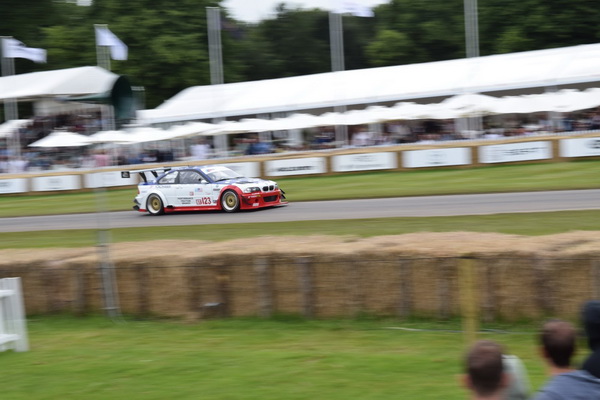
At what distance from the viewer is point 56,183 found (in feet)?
115

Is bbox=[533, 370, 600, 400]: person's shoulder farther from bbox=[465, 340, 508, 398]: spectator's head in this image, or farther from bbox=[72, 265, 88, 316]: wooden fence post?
bbox=[72, 265, 88, 316]: wooden fence post

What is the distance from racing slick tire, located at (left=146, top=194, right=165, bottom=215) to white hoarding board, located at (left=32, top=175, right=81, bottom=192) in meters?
13.2

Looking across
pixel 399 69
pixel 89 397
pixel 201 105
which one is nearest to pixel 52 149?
pixel 201 105

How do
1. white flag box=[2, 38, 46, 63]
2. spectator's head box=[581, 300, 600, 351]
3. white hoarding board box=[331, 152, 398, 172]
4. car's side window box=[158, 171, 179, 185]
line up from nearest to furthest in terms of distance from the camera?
spectator's head box=[581, 300, 600, 351] → car's side window box=[158, 171, 179, 185] → white hoarding board box=[331, 152, 398, 172] → white flag box=[2, 38, 46, 63]

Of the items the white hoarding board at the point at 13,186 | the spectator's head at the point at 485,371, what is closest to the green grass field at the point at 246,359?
the spectator's head at the point at 485,371

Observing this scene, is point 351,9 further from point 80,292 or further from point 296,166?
point 80,292

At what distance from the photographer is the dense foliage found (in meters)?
51.2

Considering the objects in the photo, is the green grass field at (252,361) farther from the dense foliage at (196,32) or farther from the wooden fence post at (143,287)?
the dense foliage at (196,32)

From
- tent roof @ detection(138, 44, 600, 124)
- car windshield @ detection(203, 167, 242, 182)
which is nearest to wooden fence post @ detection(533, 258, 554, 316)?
car windshield @ detection(203, 167, 242, 182)

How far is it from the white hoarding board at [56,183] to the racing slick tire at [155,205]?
13.2m

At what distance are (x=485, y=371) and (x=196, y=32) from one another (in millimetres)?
59249

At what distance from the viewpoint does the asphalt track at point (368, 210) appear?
17.4 meters

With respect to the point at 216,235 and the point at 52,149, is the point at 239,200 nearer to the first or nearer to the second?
the point at 216,235

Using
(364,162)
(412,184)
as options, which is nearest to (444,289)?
(412,184)
